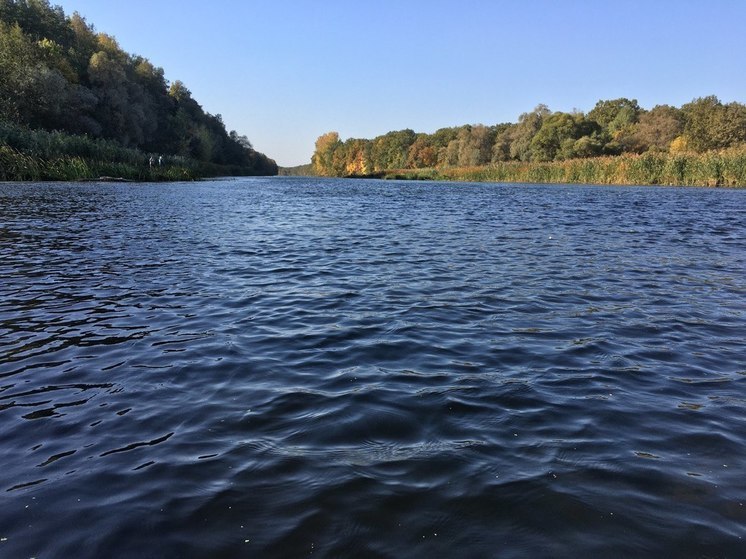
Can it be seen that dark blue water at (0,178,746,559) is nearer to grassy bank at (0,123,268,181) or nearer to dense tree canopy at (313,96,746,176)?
grassy bank at (0,123,268,181)

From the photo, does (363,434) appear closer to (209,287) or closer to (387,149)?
(209,287)

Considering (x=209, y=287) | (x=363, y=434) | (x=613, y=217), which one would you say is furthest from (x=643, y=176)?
(x=363, y=434)

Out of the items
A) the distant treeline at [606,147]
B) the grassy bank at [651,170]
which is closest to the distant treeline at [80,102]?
the grassy bank at [651,170]

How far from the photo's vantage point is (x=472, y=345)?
6.59 meters

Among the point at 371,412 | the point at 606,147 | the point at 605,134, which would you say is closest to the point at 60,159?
the point at 371,412

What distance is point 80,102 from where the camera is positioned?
62188 mm

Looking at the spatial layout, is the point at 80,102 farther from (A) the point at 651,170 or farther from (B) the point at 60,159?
(A) the point at 651,170

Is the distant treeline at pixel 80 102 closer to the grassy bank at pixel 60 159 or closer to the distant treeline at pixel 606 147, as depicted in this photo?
the grassy bank at pixel 60 159

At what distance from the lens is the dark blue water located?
3.20m

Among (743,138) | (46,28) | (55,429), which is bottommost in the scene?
(55,429)

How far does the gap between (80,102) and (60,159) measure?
90.8 ft

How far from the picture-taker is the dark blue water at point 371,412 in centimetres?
320

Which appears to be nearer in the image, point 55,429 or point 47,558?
point 47,558

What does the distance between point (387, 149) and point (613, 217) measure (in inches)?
5956
